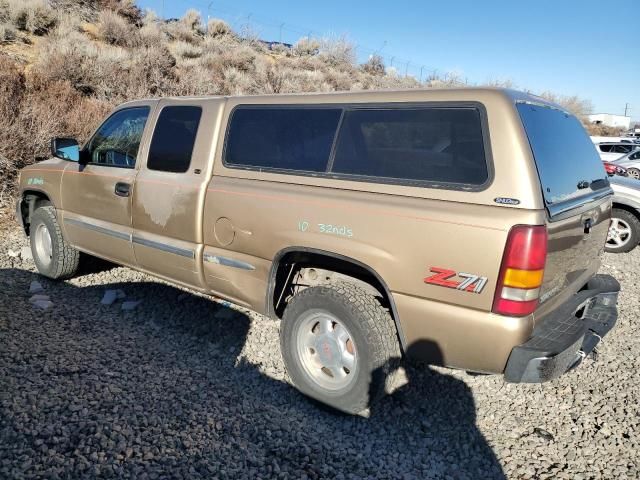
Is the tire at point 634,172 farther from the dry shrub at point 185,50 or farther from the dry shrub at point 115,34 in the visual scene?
the dry shrub at point 115,34

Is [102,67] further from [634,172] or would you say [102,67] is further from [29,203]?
[634,172]

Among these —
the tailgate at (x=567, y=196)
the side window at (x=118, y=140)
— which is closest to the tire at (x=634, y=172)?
the tailgate at (x=567, y=196)

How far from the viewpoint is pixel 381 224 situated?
2613mm

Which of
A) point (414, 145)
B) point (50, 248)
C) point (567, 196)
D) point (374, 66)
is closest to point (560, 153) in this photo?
point (567, 196)

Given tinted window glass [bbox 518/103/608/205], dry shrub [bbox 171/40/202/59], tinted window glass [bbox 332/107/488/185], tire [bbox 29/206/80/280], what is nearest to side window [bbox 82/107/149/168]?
Answer: tire [bbox 29/206/80/280]

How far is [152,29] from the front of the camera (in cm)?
1859

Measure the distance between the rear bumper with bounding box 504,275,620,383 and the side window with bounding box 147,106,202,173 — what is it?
266 centimetres

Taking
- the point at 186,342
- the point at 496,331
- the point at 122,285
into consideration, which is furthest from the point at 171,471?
the point at 122,285

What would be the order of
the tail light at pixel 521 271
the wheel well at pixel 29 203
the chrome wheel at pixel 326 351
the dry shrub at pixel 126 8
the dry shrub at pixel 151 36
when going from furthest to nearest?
the dry shrub at pixel 126 8
the dry shrub at pixel 151 36
the wheel well at pixel 29 203
the chrome wheel at pixel 326 351
the tail light at pixel 521 271

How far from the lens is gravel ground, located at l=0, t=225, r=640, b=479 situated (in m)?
2.54

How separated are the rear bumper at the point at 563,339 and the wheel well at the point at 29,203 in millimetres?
4861

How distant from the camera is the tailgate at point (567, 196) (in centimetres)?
248

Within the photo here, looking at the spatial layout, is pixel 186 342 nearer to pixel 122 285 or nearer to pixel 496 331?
pixel 122 285

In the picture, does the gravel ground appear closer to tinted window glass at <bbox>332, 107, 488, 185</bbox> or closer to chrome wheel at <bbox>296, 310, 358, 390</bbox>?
chrome wheel at <bbox>296, 310, 358, 390</bbox>
